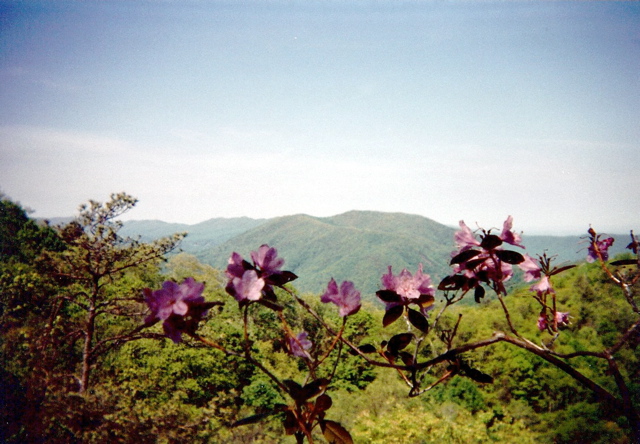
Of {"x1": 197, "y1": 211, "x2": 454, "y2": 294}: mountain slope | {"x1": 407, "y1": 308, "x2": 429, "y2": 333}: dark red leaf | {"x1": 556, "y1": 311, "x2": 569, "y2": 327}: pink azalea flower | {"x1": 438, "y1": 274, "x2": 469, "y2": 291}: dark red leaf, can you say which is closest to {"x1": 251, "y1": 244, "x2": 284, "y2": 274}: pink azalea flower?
{"x1": 407, "y1": 308, "x2": 429, "y2": 333}: dark red leaf

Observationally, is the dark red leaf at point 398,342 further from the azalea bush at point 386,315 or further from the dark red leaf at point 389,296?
the dark red leaf at point 389,296

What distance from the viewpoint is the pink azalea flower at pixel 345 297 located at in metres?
0.88

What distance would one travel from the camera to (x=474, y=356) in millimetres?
17734

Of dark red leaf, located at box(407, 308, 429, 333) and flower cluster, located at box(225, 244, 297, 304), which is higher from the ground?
flower cluster, located at box(225, 244, 297, 304)

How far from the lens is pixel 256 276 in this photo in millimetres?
814

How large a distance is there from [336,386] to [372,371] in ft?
9.37

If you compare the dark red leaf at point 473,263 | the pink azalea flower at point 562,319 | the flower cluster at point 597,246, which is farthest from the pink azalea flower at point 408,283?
→ the flower cluster at point 597,246

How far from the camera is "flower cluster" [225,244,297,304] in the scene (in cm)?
80

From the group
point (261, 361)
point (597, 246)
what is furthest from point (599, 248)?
point (261, 361)

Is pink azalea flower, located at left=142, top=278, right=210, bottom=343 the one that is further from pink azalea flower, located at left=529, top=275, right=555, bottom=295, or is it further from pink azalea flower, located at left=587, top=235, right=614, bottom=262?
pink azalea flower, located at left=587, top=235, right=614, bottom=262

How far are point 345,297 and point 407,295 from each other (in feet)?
0.58

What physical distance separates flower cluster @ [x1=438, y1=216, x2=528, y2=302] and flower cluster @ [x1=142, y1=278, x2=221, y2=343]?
0.69m

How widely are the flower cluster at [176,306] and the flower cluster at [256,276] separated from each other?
0.07 metres

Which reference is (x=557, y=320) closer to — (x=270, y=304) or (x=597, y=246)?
(x=597, y=246)
